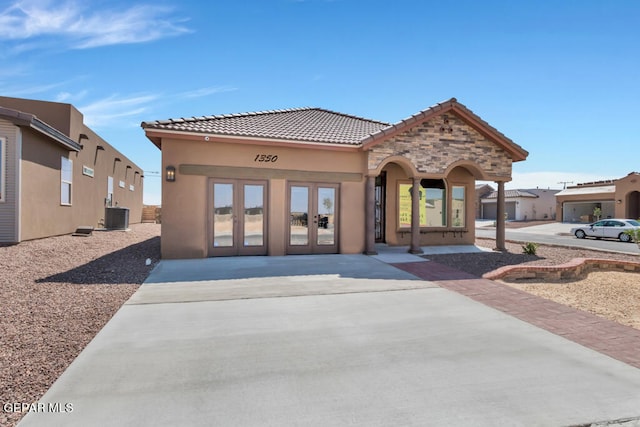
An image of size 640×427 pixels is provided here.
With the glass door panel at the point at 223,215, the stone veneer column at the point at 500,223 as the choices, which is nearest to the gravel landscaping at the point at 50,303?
the glass door panel at the point at 223,215

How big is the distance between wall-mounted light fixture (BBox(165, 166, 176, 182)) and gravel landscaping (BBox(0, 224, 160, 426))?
8.01ft

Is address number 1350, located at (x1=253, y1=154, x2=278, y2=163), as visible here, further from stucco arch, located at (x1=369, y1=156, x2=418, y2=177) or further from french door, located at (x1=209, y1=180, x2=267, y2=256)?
stucco arch, located at (x1=369, y1=156, x2=418, y2=177)

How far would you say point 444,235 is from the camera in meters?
14.4

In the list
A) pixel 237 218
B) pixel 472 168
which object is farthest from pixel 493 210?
pixel 237 218

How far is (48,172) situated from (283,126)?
30.4ft

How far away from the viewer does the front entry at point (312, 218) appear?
11695mm

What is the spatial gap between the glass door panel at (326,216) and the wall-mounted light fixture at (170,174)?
4.53 meters

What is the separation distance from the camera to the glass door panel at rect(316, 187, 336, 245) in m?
11.9

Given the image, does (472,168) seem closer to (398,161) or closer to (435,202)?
(435,202)

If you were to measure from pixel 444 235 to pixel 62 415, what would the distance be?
13.5 m

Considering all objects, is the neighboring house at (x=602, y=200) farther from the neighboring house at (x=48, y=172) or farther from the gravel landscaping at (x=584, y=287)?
the neighboring house at (x=48, y=172)

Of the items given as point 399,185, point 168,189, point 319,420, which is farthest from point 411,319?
point 399,185

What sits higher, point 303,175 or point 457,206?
point 303,175

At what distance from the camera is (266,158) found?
1128cm
